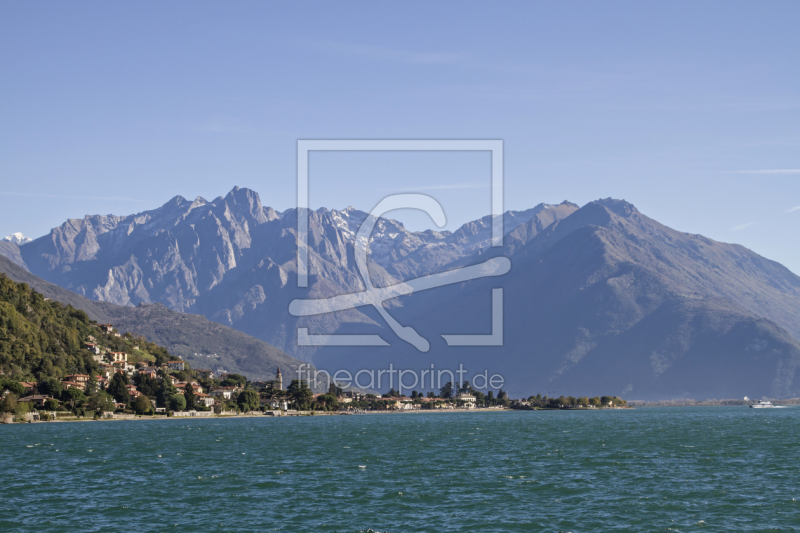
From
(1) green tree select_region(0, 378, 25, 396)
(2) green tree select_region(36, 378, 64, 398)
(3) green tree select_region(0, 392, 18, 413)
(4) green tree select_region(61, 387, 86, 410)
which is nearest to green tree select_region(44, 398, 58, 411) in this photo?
(2) green tree select_region(36, 378, 64, 398)

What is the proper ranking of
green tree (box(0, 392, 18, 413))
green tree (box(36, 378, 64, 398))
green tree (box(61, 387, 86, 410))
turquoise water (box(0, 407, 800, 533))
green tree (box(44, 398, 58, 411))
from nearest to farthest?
1. turquoise water (box(0, 407, 800, 533))
2. green tree (box(0, 392, 18, 413))
3. green tree (box(44, 398, 58, 411))
4. green tree (box(36, 378, 64, 398))
5. green tree (box(61, 387, 86, 410))

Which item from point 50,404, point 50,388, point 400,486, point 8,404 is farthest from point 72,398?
point 400,486

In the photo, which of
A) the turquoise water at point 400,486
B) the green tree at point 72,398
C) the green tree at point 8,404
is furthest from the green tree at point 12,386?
the turquoise water at point 400,486

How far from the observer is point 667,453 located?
101m

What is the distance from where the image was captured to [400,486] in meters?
72.4

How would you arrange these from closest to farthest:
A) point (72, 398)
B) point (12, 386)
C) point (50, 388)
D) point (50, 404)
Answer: point (12, 386) → point (50, 404) → point (50, 388) → point (72, 398)

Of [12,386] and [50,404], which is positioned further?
[50,404]

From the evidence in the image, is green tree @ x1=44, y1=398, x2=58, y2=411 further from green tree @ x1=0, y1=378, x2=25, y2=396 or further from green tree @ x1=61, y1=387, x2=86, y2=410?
green tree @ x1=61, y1=387, x2=86, y2=410

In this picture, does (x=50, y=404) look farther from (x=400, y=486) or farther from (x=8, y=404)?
(x=400, y=486)

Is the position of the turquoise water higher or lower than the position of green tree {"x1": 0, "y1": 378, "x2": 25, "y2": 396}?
lower

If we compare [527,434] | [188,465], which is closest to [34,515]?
[188,465]

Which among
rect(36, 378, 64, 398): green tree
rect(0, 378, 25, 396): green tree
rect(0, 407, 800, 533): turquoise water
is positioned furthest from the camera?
rect(36, 378, 64, 398): green tree

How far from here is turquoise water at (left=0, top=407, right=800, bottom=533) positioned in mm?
55562

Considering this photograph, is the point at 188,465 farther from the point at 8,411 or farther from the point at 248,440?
the point at 8,411
